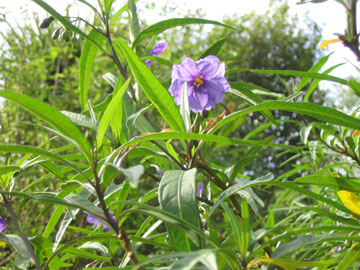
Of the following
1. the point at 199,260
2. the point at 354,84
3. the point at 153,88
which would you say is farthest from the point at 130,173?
the point at 354,84

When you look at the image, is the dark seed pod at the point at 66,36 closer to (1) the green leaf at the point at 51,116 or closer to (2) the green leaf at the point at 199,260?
(1) the green leaf at the point at 51,116

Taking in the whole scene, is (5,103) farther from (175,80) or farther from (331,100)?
(331,100)

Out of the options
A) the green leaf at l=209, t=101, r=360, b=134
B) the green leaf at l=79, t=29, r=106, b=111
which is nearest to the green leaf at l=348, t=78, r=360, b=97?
the green leaf at l=209, t=101, r=360, b=134

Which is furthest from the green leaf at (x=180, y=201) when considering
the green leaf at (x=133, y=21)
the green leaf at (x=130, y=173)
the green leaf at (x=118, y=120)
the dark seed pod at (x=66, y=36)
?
the dark seed pod at (x=66, y=36)

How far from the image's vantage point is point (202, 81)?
36.5 inches

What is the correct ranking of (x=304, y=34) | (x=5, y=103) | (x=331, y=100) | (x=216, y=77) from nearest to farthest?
1. (x=216, y=77)
2. (x=5, y=103)
3. (x=331, y=100)
4. (x=304, y=34)

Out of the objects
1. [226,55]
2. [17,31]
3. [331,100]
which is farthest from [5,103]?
[331,100]

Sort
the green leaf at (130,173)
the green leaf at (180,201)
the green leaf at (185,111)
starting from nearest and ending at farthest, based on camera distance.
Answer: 1. the green leaf at (130,173)
2. the green leaf at (180,201)
3. the green leaf at (185,111)

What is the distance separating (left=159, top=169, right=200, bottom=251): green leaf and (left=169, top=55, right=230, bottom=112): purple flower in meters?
0.31

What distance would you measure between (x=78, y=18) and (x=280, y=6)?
31.6 feet

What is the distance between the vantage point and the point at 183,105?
2.66 feet

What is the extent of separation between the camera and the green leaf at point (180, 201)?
0.56 m

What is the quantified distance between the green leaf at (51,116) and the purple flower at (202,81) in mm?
300

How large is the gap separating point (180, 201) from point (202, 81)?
412mm
